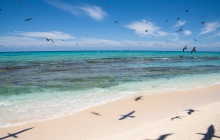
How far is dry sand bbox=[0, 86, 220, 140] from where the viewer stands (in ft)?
15.9

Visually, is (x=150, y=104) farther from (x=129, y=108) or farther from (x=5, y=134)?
(x=5, y=134)

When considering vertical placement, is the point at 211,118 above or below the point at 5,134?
above

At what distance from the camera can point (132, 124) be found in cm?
584

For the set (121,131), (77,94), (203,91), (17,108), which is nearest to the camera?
(121,131)

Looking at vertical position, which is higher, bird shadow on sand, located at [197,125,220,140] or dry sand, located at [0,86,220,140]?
bird shadow on sand, located at [197,125,220,140]

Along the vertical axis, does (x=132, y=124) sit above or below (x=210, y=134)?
below

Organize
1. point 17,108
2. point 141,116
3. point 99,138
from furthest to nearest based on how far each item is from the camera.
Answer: point 17,108 < point 141,116 < point 99,138

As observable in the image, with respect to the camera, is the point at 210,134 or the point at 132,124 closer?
the point at 210,134

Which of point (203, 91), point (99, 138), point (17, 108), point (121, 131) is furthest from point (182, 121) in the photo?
point (17, 108)

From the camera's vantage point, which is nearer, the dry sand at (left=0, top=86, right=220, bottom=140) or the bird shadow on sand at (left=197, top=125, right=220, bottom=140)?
the bird shadow on sand at (left=197, top=125, right=220, bottom=140)

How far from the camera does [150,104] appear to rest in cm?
792

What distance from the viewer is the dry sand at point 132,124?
4836 mm

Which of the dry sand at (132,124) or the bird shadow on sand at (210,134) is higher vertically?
the bird shadow on sand at (210,134)

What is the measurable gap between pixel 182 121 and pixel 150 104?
2293mm
